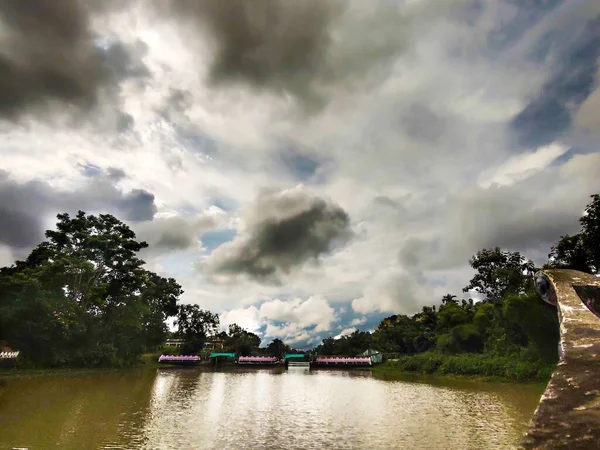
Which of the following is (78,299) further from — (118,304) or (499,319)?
(499,319)

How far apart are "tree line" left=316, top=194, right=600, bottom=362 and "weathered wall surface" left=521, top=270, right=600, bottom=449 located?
914 inches

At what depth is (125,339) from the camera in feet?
132

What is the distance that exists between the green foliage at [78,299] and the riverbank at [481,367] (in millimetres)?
30669

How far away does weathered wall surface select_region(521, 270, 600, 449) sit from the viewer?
113 inches

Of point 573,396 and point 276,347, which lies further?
point 276,347

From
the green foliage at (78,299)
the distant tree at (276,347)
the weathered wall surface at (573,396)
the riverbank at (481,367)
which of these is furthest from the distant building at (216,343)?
the weathered wall surface at (573,396)

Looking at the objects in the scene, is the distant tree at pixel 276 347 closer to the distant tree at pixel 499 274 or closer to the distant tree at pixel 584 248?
the distant tree at pixel 499 274

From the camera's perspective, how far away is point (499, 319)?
32.0m

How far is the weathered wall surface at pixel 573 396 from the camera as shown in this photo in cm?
288

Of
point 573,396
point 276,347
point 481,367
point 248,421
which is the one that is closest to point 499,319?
point 481,367

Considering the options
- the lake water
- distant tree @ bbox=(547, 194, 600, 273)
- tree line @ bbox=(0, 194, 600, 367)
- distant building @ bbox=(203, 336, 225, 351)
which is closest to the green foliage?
tree line @ bbox=(0, 194, 600, 367)

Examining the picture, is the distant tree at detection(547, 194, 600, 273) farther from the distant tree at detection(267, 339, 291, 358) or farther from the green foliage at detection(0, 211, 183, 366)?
the distant tree at detection(267, 339, 291, 358)

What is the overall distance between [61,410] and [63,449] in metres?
5.72

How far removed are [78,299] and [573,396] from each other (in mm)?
37313
